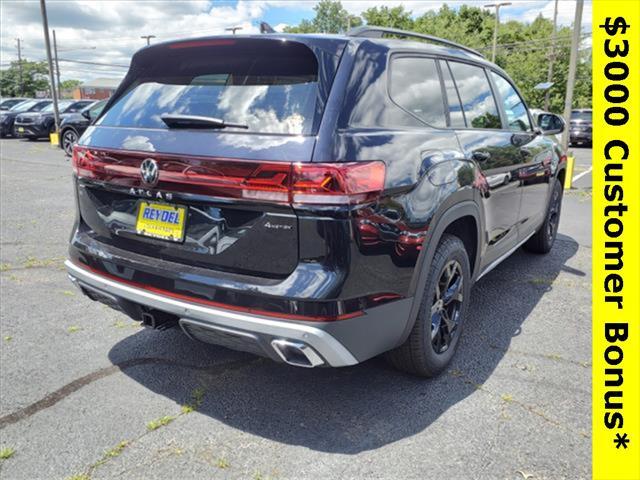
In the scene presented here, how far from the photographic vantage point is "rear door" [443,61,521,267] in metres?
3.33

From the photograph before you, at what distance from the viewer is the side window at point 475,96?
3449 mm

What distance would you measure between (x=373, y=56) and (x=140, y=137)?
1208 millimetres

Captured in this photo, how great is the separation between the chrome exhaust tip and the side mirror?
3.72 meters

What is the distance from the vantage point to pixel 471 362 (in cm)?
331

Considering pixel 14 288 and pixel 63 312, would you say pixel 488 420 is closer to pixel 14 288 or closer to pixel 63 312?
pixel 63 312

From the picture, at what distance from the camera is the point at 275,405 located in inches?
111

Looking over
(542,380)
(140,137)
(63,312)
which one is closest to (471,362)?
(542,380)

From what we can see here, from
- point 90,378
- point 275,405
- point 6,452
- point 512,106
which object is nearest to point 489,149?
point 512,106

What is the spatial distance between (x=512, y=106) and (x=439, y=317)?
2.25 m

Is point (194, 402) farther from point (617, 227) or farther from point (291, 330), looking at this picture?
point (617, 227)

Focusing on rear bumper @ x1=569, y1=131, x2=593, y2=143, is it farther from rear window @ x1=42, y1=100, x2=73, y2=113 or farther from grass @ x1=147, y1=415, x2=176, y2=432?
grass @ x1=147, y1=415, x2=176, y2=432

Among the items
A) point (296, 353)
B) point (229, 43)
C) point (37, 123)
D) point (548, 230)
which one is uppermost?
point (229, 43)

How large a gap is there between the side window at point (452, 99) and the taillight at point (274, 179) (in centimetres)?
110

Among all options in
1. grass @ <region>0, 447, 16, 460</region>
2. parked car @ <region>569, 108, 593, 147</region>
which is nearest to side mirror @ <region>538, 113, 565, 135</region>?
grass @ <region>0, 447, 16, 460</region>
